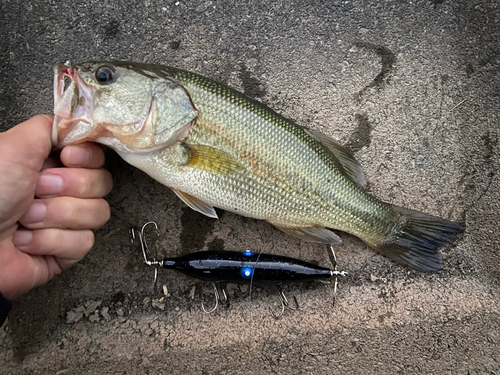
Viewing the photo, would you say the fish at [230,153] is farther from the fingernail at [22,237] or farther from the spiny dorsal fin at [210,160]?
the fingernail at [22,237]

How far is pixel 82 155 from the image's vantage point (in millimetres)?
1807

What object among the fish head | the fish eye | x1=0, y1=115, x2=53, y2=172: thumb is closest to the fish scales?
the fish head

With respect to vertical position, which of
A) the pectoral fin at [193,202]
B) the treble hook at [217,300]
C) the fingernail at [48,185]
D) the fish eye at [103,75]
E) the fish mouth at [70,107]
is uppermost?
the fish eye at [103,75]

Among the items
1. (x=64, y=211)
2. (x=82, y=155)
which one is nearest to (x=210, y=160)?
(x=82, y=155)

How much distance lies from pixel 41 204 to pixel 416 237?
230 centimetres

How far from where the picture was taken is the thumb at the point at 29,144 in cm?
162

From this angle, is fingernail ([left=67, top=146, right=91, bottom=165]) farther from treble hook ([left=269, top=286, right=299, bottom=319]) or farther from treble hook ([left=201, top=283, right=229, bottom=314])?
treble hook ([left=269, top=286, right=299, bottom=319])

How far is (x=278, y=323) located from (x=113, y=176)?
5.01 ft

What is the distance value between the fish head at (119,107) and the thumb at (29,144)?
58mm

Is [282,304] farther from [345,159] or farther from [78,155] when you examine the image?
[78,155]

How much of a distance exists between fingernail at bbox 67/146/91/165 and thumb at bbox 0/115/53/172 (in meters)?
0.11

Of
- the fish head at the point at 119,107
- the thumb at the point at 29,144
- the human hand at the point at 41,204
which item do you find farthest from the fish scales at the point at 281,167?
the thumb at the point at 29,144

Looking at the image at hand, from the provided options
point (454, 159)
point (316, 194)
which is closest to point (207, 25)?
point (316, 194)

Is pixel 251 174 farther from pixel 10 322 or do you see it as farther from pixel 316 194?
pixel 10 322
